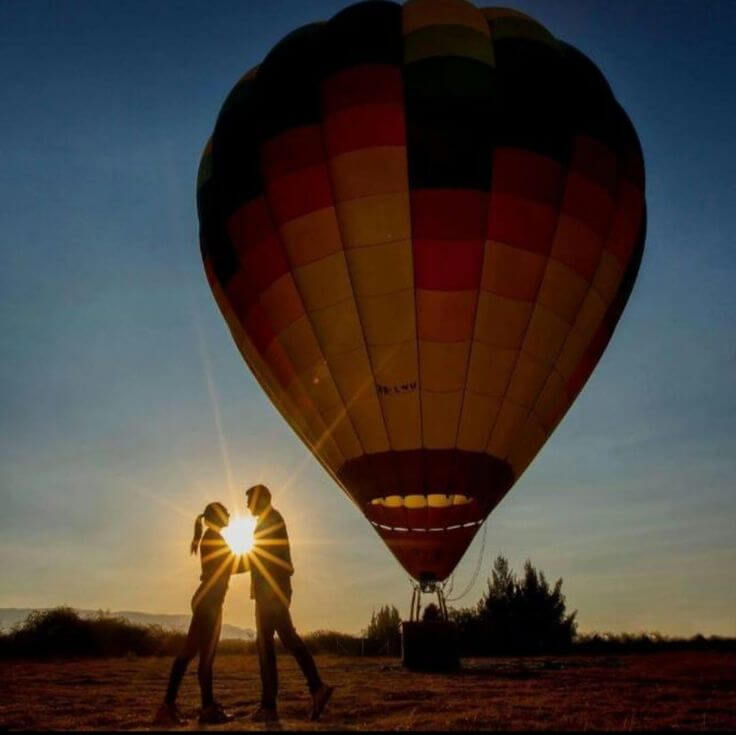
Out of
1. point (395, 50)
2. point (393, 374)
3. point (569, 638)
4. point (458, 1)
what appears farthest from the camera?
point (569, 638)

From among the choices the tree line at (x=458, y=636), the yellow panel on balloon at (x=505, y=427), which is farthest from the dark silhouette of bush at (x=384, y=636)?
the yellow panel on balloon at (x=505, y=427)

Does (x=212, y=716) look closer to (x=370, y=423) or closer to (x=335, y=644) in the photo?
(x=370, y=423)

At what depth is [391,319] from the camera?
480 inches

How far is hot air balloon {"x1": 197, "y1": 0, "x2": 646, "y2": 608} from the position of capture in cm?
1223

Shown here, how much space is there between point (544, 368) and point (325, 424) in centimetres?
370

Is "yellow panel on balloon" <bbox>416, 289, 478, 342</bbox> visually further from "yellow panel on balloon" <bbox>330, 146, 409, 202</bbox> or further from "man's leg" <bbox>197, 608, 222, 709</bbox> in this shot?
"man's leg" <bbox>197, 608, 222, 709</bbox>

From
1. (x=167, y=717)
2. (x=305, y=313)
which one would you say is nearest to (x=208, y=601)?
(x=167, y=717)

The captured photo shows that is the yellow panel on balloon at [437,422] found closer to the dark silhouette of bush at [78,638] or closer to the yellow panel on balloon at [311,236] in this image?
the yellow panel on balloon at [311,236]

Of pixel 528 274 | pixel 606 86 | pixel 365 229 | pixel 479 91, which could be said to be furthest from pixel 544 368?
pixel 606 86

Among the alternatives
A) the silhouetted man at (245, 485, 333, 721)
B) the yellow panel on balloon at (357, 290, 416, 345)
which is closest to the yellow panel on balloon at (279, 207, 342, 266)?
the yellow panel on balloon at (357, 290, 416, 345)

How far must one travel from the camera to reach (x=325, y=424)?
42.1 feet

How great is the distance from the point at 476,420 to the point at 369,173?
14.0 feet

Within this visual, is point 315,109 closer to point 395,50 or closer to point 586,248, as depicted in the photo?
point 395,50

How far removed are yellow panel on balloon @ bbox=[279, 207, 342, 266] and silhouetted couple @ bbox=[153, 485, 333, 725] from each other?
6.78m
